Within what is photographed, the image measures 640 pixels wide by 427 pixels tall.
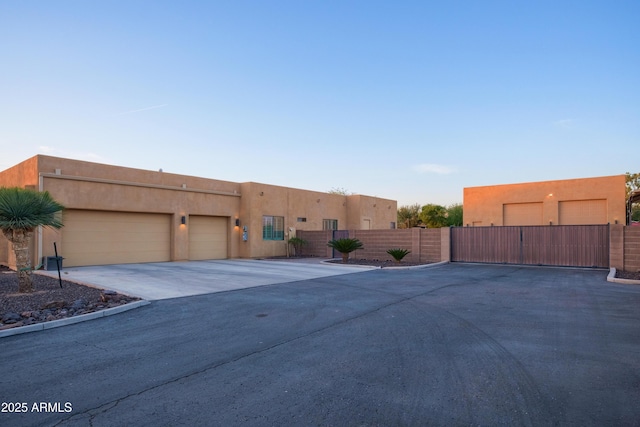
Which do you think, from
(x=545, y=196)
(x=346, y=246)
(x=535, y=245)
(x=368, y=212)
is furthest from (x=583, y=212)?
(x=346, y=246)

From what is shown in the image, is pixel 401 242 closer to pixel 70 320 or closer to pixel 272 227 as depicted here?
pixel 272 227

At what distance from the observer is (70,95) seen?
1501 cm

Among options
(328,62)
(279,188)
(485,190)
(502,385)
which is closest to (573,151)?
(485,190)

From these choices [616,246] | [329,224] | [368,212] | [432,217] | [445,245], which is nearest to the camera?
[616,246]

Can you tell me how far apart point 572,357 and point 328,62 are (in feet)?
58.4

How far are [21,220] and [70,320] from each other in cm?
418

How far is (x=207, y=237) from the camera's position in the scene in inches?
874

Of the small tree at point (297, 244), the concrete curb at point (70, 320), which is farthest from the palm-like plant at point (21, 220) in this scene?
the small tree at point (297, 244)

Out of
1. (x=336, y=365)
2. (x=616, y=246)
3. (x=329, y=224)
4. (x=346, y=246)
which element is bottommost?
(x=336, y=365)

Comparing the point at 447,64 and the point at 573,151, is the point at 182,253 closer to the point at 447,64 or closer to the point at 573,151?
the point at 447,64

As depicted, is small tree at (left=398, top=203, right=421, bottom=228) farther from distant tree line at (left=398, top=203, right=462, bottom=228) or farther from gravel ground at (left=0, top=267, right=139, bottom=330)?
gravel ground at (left=0, top=267, right=139, bottom=330)

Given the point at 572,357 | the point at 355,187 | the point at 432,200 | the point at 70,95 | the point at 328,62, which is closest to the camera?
the point at 572,357

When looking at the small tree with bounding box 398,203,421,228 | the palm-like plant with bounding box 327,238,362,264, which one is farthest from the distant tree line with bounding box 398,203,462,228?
the palm-like plant with bounding box 327,238,362,264

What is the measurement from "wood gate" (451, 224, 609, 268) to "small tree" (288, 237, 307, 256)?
9.76m
